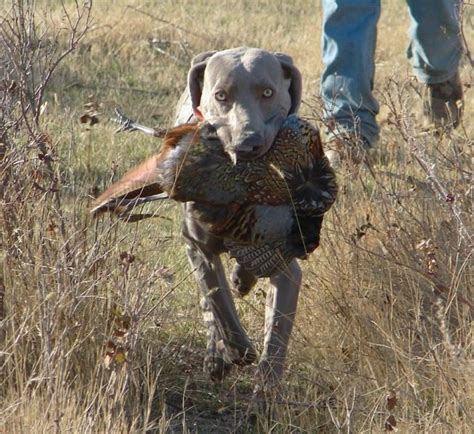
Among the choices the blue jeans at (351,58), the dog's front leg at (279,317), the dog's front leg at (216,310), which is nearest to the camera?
the dog's front leg at (279,317)

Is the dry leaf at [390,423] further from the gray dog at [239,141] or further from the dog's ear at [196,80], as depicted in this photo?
the dog's ear at [196,80]

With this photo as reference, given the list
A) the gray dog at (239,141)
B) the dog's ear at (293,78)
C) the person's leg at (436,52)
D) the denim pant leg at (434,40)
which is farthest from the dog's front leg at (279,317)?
the denim pant leg at (434,40)

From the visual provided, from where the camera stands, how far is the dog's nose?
3695 mm

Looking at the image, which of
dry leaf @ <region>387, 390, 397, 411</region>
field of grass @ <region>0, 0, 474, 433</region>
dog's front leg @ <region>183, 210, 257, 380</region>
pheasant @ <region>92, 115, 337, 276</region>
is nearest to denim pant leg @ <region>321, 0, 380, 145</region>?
field of grass @ <region>0, 0, 474, 433</region>

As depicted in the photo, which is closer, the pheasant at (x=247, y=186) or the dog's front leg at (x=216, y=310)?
the pheasant at (x=247, y=186)

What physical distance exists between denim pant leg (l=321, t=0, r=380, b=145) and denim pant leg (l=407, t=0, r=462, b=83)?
1.73ft

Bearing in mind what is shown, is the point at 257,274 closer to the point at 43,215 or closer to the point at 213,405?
the point at 213,405

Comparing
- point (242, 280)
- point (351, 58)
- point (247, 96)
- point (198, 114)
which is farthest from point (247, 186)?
point (351, 58)

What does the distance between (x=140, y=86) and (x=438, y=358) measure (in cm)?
501

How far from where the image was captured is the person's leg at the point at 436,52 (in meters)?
6.87

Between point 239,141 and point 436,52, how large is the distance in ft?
11.6

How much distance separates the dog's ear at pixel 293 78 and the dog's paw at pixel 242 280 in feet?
2.13

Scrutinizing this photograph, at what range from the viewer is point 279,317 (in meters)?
4.19

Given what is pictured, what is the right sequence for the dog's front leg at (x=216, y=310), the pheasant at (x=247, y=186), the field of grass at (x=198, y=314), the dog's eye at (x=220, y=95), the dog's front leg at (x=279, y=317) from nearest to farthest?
1. the field of grass at (x=198, y=314)
2. the pheasant at (x=247, y=186)
3. the dog's eye at (x=220, y=95)
4. the dog's front leg at (x=279, y=317)
5. the dog's front leg at (x=216, y=310)
